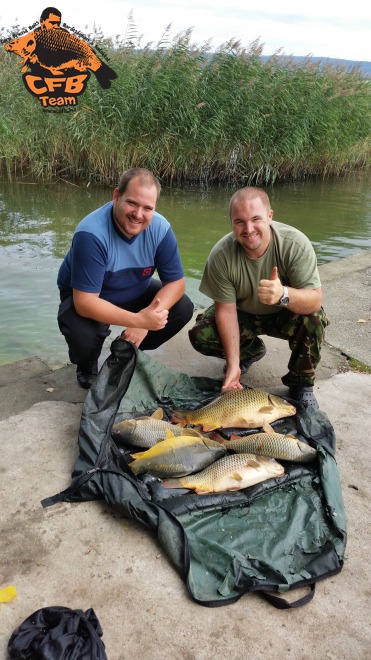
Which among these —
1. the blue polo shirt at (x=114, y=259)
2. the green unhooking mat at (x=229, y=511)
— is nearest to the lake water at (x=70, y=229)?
the blue polo shirt at (x=114, y=259)

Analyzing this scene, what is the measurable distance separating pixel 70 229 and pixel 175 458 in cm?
616

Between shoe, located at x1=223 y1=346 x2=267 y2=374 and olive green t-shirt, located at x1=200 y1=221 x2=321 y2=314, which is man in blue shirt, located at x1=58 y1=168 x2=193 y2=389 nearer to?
olive green t-shirt, located at x1=200 y1=221 x2=321 y2=314

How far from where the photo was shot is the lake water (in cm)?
511


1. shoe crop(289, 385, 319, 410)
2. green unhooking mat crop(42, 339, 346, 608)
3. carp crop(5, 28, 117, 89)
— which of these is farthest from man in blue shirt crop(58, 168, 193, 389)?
carp crop(5, 28, 117, 89)

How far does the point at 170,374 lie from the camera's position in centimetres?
339

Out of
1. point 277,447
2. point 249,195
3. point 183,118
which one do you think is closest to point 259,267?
point 249,195

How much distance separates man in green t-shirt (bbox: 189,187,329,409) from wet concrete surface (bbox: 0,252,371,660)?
412 millimetres

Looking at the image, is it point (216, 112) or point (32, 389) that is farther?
point (216, 112)

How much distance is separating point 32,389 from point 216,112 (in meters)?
7.85

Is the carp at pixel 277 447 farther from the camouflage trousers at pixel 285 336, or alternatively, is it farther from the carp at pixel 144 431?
the camouflage trousers at pixel 285 336

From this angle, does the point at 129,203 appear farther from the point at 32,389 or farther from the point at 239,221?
the point at 32,389

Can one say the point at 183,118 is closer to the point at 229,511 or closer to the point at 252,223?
the point at 252,223

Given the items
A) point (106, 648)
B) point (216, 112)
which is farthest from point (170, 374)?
point (216, 112)

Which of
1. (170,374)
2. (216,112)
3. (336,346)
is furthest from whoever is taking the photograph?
(216,112)
